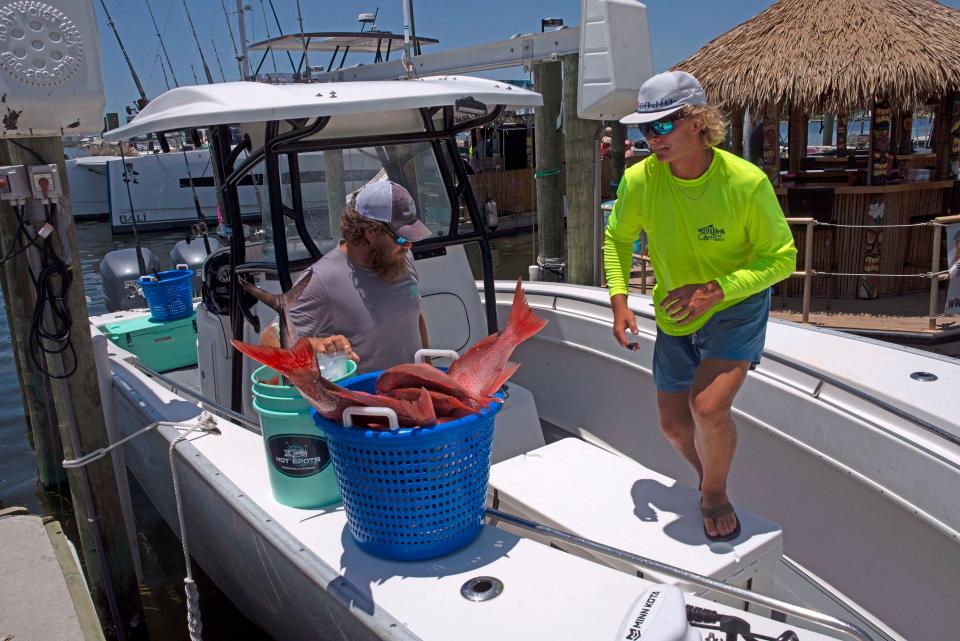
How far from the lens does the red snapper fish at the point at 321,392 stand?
1983 millimetres

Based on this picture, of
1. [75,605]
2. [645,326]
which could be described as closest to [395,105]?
[645,326]

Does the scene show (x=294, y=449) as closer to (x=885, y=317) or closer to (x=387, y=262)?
(x=387, y=262)

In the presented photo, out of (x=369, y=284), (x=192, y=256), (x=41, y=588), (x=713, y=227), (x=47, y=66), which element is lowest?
(x=41, y=588)

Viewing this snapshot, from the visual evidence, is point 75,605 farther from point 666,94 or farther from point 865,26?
point 865,26

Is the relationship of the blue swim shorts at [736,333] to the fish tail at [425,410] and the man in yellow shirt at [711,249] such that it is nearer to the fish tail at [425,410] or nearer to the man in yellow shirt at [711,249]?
the man in yellow shirt at [711,249]

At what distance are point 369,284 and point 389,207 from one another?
0.94 feet

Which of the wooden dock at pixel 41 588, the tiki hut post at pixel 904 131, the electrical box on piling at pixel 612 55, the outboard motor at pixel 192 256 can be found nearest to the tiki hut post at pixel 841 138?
the tiki hut post at pixel 904 131

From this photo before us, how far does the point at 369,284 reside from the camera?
2.66 meters

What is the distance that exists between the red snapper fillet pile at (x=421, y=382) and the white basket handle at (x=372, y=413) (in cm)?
3

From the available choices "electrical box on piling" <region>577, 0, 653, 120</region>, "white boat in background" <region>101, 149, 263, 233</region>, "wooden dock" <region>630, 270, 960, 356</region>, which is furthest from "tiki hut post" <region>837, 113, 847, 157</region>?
"white boat in background" <region>101, 149, 263, 233</region>

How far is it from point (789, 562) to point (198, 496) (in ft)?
7.81

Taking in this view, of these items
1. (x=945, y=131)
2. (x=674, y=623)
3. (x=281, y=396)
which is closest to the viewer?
(x=674, y=623)

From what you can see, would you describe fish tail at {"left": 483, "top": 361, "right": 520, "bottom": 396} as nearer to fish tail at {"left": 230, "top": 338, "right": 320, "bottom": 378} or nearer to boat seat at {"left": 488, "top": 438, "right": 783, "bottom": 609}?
fish tail at {"left": 230, "top": 338, "right": 320, "bottom": 378}

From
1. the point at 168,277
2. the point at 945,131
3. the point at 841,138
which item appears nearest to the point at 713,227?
the point at 168,277
